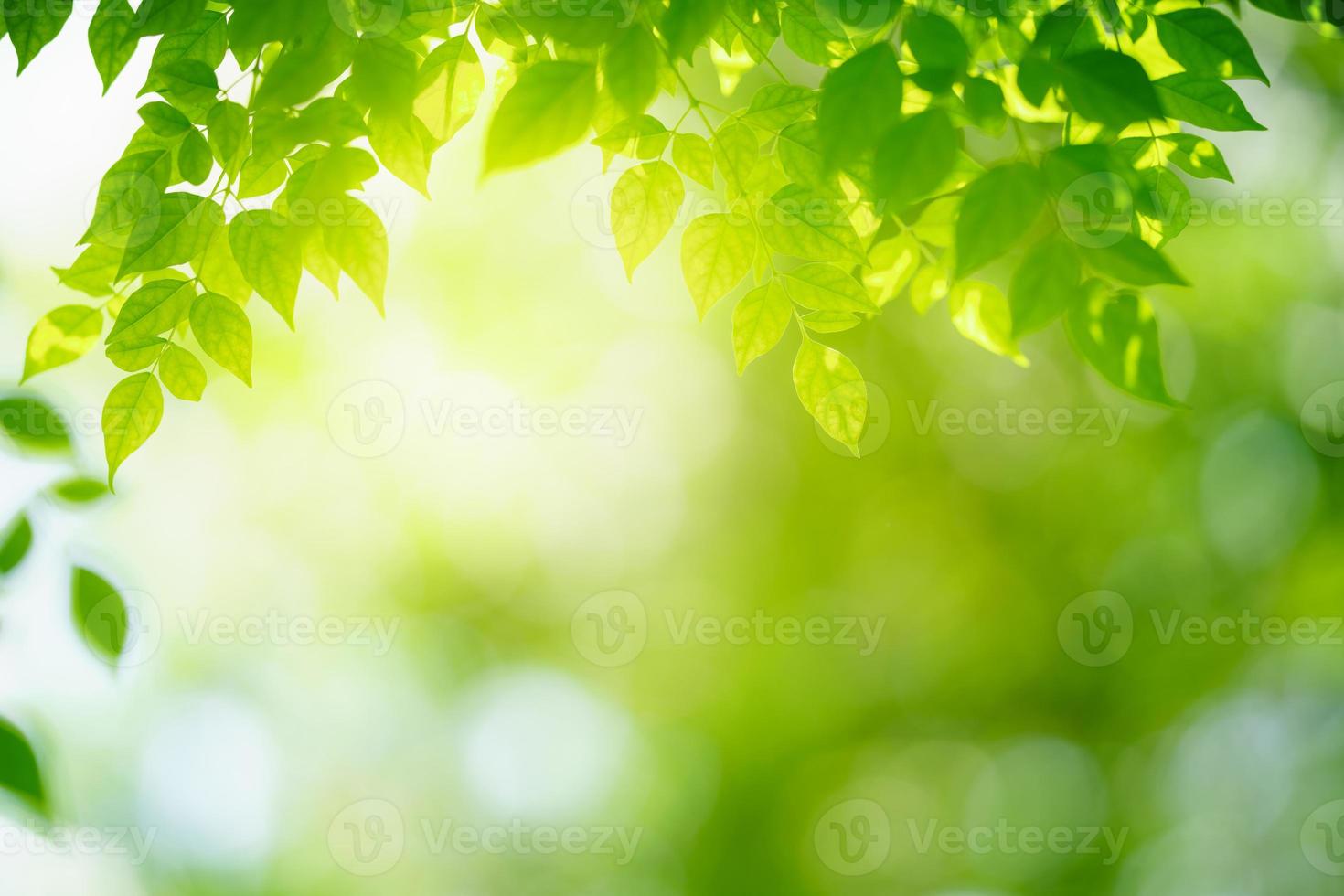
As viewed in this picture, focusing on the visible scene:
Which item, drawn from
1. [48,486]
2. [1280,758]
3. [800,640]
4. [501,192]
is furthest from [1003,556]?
[48,486]

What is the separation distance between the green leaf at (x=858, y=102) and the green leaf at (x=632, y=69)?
17cm

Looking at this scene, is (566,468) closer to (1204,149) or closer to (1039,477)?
(1039,477)

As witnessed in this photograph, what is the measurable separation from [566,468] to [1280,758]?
6197 mm

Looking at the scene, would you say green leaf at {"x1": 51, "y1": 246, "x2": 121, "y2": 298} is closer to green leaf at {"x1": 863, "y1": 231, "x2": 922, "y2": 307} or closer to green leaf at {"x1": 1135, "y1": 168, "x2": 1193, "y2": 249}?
green leaf at {"x1": 863, "y1": 231, "x2": 922, "y2": 307}

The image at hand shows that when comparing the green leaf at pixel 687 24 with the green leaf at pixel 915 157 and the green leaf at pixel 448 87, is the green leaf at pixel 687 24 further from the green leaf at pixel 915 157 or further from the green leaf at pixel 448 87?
the green leaf at pixel 448 87

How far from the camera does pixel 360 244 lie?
1024 millimetres

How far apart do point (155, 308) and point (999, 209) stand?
1.00m

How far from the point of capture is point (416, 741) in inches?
345

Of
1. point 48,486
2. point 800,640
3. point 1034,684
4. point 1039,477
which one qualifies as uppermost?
point 48,486

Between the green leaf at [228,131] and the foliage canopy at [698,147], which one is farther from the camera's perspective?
the green leaf at [228,131]

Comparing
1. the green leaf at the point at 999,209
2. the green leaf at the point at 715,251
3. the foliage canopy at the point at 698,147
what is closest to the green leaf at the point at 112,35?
the foliage canopy at the point at 698,147

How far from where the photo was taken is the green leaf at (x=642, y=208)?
1.08 m

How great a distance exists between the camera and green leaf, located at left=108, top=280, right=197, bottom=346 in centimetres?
111

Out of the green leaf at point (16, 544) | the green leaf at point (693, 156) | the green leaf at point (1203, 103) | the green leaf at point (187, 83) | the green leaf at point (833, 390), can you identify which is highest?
the green leaf at point (187, 83)
